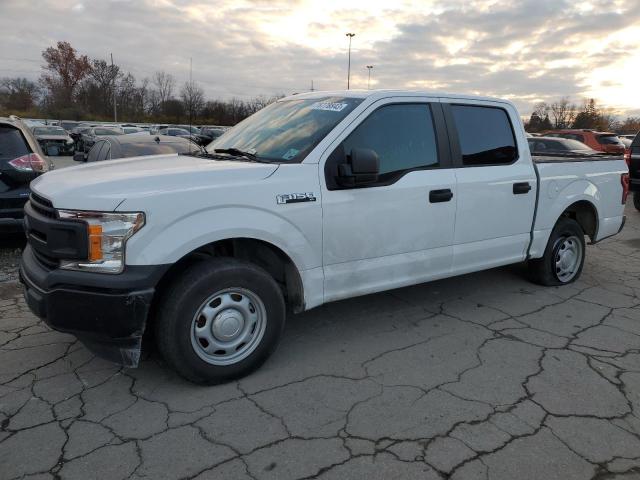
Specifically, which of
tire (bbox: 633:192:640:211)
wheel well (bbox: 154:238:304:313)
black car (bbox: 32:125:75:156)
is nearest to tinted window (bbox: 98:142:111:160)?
wheel well (bbox: 154:238:304:313)

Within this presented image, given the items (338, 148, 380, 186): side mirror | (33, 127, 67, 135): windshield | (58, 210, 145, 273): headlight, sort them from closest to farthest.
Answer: (58, 210, 145, 273): headlight < (338, 148, 380, 186): side mirror < (33, 127, 67, 135): windshield

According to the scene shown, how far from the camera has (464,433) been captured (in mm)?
2777

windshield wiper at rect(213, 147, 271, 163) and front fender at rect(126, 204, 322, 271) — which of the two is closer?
front fender at rect(126, 204, 322, 271)

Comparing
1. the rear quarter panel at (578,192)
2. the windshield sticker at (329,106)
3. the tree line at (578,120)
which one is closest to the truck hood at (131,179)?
the windshield sticker at (329,106)

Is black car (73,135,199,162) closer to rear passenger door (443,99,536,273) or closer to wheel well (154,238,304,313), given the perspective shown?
wheel well (154,238,304,313)

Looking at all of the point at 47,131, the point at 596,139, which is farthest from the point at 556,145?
the point at 47,131

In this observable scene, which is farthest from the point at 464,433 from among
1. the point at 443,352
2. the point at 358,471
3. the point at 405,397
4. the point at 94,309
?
the point at 94,309

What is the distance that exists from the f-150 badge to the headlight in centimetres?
89

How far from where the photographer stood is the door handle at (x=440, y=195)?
4.00m

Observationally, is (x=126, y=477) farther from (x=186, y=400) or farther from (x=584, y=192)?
(x=584, y=192)

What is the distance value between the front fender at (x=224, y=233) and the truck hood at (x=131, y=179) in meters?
0.20

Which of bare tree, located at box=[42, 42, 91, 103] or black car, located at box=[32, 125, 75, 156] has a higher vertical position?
bare tree, located at box=[42, 42, 91, 103]

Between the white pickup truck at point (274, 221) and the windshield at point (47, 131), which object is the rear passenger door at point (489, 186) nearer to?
the white pickup truck at point (274, 221)

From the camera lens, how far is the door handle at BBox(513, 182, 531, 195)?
4.64 meters
